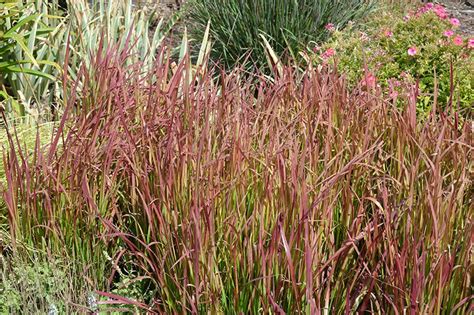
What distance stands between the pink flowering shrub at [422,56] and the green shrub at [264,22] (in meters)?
1.14

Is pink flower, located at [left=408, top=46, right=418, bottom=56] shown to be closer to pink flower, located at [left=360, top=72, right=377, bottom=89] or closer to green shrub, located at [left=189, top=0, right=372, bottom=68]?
pink flower, located at [left=360, top=72, right=377, bottom=89]

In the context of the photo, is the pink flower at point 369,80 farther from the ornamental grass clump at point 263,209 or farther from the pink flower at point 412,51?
the pink flower at point 412,51

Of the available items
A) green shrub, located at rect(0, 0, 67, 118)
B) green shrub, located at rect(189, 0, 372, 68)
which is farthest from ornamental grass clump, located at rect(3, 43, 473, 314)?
green shrub, located at rect(189, 0, 372, 68)

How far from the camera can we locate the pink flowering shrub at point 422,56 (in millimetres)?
4660

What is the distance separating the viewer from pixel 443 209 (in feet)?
7.24

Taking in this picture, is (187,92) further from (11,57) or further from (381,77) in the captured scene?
(11,57)

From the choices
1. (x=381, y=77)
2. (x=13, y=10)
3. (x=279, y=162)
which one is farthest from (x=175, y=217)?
(x=13, y=10)

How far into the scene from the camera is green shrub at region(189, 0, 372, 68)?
20.8 feet

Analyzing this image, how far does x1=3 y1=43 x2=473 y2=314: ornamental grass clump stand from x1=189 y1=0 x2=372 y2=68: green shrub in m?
3.08

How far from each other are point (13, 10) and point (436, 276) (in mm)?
3871

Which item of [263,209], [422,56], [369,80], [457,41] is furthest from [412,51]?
[263,209]

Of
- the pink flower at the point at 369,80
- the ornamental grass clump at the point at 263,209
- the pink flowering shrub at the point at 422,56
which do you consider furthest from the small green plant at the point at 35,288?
the pink flowering shrub at the point at 422,56

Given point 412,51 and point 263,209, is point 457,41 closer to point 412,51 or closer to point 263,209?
point 412,51

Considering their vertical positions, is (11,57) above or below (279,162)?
below
